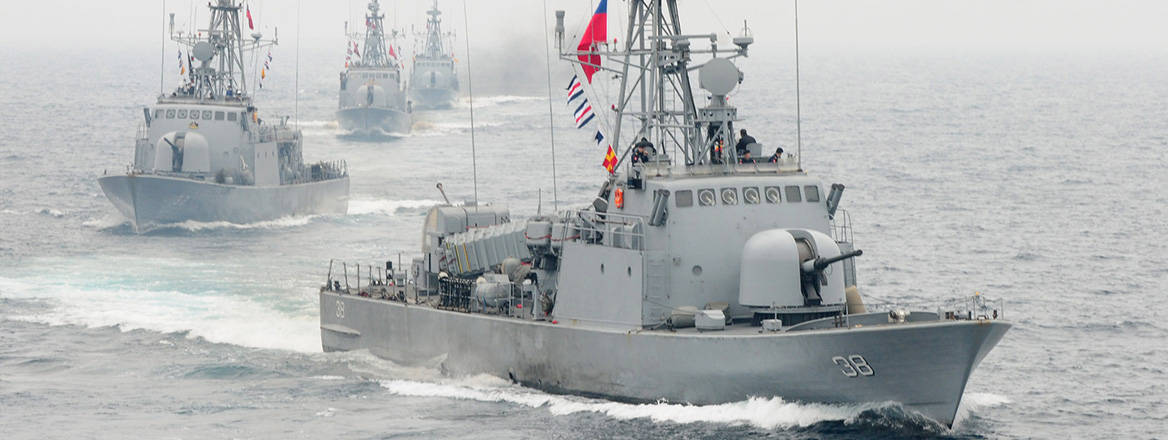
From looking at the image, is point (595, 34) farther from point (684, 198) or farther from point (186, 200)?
point (186, 200)

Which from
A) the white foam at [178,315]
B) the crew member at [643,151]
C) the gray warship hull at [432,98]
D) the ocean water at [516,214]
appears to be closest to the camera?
the ocean water at [516,214]

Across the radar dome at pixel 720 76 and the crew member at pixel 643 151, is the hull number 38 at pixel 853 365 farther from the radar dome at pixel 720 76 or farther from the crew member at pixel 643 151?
the radar dome at pixel 720 76

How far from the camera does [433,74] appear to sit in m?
151

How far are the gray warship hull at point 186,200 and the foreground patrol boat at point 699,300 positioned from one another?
30.8m

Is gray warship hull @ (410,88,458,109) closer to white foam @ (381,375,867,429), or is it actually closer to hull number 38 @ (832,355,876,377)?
white foam @ (381,375,867,429)

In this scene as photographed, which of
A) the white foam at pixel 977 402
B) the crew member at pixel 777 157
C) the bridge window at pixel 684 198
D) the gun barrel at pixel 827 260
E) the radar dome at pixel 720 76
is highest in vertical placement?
the radar dome at pixel 720 76

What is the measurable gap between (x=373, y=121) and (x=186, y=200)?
157 feet

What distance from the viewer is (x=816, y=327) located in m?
26.8

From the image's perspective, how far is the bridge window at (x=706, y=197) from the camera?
93.8 ft

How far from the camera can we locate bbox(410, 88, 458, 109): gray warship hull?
14838 cm

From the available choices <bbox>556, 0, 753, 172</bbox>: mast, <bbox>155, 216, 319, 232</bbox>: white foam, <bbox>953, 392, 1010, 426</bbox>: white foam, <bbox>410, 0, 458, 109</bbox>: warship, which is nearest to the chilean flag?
<bbox>556, 0, 753, 172</bbox>: mast

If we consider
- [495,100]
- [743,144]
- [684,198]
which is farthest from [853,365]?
[495,100]

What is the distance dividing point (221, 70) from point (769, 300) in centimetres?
4263

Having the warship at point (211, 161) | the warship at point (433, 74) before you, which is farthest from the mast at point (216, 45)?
the warship at point (433, 74)
